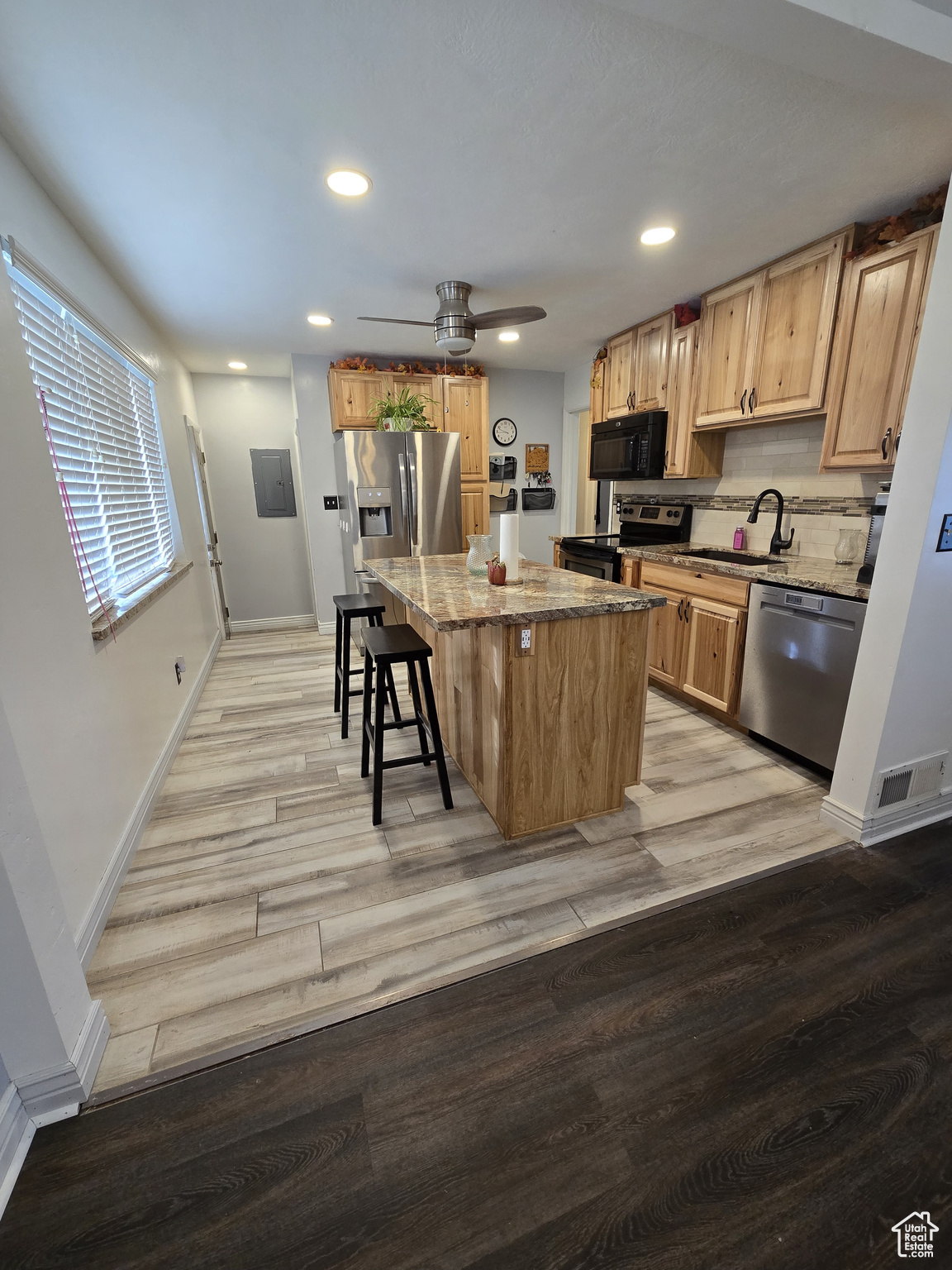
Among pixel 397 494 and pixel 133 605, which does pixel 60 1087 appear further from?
pixel 397 494

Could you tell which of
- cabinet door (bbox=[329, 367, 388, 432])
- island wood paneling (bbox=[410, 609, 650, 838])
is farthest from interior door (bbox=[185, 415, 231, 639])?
island wood paneling (bbox=[410, 609, 650, 838])

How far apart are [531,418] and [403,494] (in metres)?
1.75

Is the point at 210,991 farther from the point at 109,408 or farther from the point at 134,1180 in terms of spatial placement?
the point at 109,408

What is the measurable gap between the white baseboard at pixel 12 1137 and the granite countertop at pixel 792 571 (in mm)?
3010

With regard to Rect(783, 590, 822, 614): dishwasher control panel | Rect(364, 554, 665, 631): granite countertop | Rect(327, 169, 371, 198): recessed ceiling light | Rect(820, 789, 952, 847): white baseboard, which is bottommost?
Rect(820, 789, 952, 847): white baseboard

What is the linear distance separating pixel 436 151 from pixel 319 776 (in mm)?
2613

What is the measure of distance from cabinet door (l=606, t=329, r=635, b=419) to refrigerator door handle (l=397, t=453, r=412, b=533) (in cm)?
173

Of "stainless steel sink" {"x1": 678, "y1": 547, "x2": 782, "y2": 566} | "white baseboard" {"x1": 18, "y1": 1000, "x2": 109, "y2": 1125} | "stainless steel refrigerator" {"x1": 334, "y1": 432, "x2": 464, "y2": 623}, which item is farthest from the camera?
"stainless steel refrigerator" {"x1": 334, "y1": 432, "x2": 464, "y2": 623}

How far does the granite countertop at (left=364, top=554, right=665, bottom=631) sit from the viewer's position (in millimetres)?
1715

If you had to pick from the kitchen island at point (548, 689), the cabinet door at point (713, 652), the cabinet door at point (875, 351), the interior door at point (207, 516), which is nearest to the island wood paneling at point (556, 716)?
the kitchen island at point (548, 689)

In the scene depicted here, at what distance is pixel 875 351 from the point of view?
2.26 m

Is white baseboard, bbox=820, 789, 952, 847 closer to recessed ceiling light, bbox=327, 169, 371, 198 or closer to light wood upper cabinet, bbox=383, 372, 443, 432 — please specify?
recessed ceiling light, bbox=327, 169, 371, 198

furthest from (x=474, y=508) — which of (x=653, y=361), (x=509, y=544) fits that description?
(x=509, y=544)

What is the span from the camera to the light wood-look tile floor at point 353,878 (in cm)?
143
